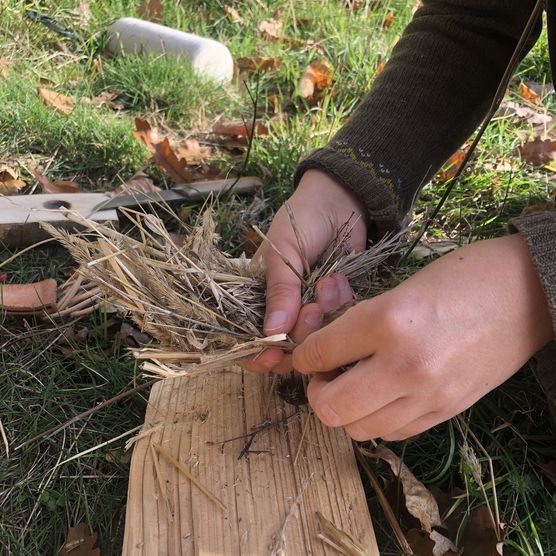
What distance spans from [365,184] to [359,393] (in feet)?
2.07

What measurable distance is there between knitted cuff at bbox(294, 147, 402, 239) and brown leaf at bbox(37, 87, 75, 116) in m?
1.30

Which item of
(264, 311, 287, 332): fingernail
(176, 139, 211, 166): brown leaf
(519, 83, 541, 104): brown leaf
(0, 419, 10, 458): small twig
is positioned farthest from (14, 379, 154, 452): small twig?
(519, 83, 541, 104): brown leaf

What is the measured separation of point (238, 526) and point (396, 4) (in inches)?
116

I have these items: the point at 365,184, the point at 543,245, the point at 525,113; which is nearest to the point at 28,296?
the point at 365,184

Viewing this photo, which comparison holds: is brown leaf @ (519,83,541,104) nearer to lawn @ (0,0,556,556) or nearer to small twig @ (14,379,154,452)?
lawn @ (0,0,556,556)

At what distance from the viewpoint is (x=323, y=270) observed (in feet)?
4.20

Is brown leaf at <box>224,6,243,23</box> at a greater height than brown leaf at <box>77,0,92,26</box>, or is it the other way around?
brown leaf at <box>224,6,243,23</box>

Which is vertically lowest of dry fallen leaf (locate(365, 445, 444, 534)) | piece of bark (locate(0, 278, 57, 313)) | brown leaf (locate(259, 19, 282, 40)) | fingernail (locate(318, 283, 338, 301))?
piece of bark (locate(0, 278, 57, 313))

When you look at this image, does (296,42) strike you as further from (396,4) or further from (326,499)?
(326,499)

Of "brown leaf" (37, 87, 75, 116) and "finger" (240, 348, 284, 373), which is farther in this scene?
"brown leaf" (37, 87, 75, 116)

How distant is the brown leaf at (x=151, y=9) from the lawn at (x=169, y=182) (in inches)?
2.3

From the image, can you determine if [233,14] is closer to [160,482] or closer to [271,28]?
[271,28]

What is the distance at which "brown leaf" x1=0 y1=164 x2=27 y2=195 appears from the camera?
2.03 metres

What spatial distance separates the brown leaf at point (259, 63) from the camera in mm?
2787
